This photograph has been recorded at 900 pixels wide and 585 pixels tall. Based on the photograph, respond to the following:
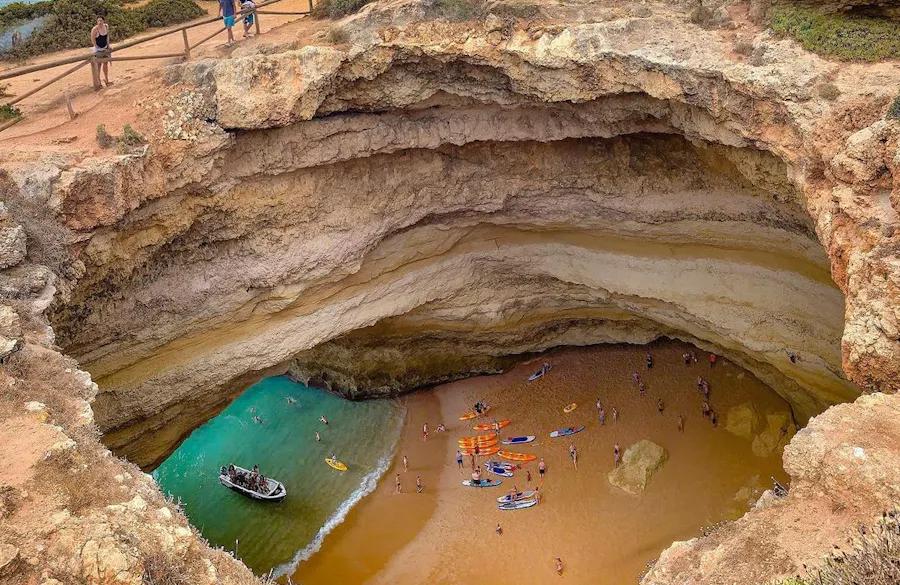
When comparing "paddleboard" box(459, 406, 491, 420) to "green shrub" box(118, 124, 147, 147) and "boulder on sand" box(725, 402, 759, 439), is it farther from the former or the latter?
"green shrub" box(118, 124, 147, 147)

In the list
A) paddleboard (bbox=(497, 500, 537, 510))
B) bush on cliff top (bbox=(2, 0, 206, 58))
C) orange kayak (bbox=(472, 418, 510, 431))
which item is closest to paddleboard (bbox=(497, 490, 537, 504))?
paddleboard (bbox=(497, 500, 537, 510))

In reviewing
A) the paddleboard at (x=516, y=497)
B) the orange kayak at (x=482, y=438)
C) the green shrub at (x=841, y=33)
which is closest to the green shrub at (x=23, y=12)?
the orange kayak at (x=482, y=438)

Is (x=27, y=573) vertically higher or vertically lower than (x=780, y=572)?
higher

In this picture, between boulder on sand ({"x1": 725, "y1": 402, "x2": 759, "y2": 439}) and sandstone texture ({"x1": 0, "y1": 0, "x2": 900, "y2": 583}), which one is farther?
boulder on sand ({"x1": 725, "y1": 402, "x2": 759, "y2": 439})

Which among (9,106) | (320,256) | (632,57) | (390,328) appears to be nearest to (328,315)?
(320,256)

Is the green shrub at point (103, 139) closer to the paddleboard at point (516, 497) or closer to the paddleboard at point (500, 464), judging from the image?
the paddleboard at point (516, 497)

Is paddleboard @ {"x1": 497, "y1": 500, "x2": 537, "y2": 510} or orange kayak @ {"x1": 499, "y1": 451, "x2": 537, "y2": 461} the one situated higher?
orange kayak @ {"x1": 499, "y1": 451, "x2": 537, "y2": 461}

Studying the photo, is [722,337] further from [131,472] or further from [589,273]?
[131,472]
